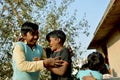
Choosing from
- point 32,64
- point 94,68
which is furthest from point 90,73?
point 32,64

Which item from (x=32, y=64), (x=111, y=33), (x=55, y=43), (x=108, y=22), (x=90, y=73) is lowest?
(x=90, y=73)

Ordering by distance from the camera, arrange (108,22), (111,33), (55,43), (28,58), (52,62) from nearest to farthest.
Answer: (52,62) → (28,58) → (55,43) → (108,22) → (111,33)

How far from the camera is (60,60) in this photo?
3203mm

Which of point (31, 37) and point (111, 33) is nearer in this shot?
point (31, 37)

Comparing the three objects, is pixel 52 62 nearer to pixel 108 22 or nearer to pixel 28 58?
pixel 28 58

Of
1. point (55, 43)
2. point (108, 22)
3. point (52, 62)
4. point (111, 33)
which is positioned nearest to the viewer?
point (52, 62)

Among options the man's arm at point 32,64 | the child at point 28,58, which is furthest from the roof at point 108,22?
the man's arm at point 32,64

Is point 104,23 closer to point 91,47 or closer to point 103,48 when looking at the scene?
point 103,48

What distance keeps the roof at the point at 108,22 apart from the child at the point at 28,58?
3.49 meters

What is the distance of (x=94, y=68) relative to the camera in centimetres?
352

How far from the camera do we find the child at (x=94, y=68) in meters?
3.41

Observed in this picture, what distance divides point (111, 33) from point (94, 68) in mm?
7751

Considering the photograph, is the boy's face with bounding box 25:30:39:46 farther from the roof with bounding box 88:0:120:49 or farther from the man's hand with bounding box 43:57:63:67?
the roof with bounding box 88:0:120:49

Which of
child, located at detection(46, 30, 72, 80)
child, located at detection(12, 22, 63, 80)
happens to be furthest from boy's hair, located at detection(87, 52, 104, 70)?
child, located at detection(12, 22, 63, 80)
